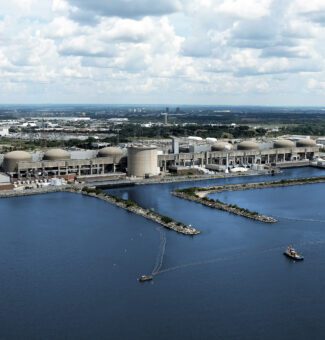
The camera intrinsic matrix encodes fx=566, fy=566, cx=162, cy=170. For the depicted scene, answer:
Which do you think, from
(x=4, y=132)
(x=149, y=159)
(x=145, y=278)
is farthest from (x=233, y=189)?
(x=4, y=132)

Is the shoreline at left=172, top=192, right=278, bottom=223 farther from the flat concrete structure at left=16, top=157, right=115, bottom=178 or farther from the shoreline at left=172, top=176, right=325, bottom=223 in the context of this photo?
the flat concrete structure at left=16, top=157, right=115, bottom=178

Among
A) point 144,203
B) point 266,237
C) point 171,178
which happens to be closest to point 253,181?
point 171,178

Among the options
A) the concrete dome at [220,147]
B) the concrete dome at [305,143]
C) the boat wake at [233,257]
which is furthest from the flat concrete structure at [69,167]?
the boat wake at [233,257]

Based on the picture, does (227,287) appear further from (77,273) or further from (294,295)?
(77,273)

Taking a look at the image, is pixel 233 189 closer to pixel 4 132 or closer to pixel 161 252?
pixel 161 252

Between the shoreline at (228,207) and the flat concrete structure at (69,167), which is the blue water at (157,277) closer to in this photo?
the shoreline at (228,207)

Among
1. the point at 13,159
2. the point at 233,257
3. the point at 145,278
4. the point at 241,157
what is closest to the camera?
the point at 145,278
